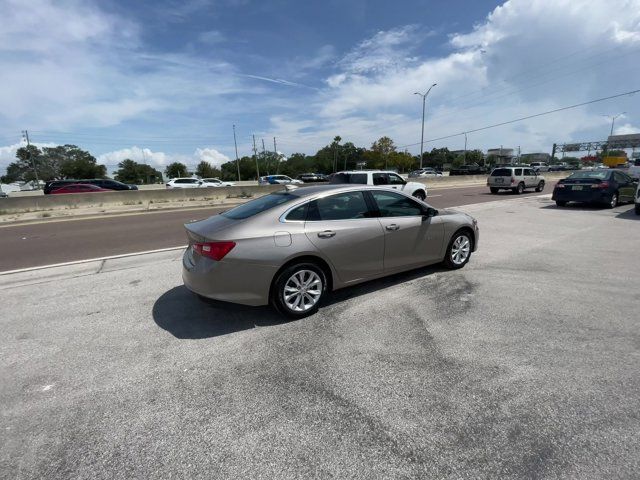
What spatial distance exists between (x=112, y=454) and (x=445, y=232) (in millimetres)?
4715

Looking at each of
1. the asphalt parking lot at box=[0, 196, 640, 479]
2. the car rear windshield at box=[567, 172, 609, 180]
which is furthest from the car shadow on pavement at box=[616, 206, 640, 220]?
the asphalt parking lot at box=[0, 196, 640, 479]

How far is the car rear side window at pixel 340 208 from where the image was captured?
4195 mm

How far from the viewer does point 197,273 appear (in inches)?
146

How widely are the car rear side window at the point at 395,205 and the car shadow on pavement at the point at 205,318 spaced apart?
6.60ft

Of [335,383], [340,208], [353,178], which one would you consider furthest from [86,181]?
[335,383]

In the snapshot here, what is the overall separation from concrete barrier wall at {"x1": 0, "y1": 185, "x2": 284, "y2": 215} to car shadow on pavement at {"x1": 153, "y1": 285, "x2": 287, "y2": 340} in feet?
52.5

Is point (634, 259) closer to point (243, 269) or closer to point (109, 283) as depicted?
point (243, 269)

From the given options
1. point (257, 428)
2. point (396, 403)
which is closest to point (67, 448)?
point (257, 428)

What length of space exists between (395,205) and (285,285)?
80.4 inches

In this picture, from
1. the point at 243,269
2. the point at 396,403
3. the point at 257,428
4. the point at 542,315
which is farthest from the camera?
the point at 542,315

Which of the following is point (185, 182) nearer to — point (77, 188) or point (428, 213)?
point (77, 188)

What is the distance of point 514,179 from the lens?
67.3 ft

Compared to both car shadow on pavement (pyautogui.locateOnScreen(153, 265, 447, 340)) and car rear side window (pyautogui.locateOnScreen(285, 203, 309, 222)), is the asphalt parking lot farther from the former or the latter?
car rear side window (pyautogui.locateOnScreen(285, 203, 309, 222))

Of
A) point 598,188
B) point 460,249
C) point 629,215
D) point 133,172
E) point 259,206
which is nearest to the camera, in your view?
point 259,206
